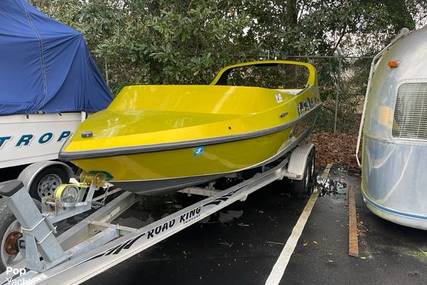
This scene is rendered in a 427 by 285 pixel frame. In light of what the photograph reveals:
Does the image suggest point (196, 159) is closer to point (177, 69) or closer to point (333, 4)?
point (177, 69)

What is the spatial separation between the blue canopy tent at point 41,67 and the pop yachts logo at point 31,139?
281mm

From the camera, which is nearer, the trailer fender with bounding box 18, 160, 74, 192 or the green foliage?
the trailer fender with bounding box 18, 160, 74, 192

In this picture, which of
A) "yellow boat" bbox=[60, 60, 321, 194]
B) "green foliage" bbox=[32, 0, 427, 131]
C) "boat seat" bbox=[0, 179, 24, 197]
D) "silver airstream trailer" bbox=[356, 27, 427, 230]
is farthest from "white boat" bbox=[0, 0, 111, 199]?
"silver airstream trailer" bbox=[356, 27, 427, 230]

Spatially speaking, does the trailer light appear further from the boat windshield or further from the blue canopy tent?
the boat windshield

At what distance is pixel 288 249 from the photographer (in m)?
4.50

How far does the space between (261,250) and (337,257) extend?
0.78m

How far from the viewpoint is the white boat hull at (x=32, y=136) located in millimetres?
4555

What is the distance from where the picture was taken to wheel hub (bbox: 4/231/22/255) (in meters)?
3.31

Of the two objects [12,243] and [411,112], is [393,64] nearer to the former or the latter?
[411,112]

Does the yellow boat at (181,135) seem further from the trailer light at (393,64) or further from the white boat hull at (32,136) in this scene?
the trailer light at (393,64)

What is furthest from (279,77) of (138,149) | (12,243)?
(12,243)

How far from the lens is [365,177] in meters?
5.29

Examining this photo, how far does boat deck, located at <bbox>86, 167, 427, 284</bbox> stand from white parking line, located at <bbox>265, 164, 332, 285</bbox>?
1.9 inches

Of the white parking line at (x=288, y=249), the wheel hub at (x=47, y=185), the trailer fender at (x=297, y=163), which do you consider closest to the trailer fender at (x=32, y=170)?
the wheel hub at (x=47, y=185)
